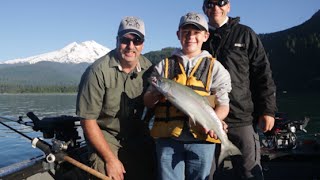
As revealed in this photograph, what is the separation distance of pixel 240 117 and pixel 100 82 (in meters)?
1.85

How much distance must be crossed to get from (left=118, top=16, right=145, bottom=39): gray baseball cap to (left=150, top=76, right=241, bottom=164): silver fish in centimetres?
84

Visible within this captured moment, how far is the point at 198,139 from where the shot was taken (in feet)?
14.7

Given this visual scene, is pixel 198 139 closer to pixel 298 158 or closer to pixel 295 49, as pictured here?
pixel 298 158

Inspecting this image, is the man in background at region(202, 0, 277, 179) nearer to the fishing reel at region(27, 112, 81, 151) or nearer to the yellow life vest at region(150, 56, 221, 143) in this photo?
the yellow life vest at region(150, 56, 221, 143)

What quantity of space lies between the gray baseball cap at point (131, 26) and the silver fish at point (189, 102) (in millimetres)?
841

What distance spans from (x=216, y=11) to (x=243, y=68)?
83 centimetres

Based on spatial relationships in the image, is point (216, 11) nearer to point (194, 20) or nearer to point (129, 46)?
point (194, 20)

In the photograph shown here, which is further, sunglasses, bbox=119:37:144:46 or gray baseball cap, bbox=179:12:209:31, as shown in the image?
sunglasses, bbox=119:37:144:46

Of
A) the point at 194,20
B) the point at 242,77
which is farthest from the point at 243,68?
the point at 194,20

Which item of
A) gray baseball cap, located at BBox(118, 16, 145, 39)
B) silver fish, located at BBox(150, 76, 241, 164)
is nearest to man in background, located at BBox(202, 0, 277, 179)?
silver fish, located at BBox(150, 76, 241, 164)

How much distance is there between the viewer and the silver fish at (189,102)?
4.22 m

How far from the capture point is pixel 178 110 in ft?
14.9

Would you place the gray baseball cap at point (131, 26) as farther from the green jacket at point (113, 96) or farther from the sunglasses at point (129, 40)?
the green jacket at point (113, 96)

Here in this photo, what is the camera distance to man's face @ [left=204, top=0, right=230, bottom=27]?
201 inches
